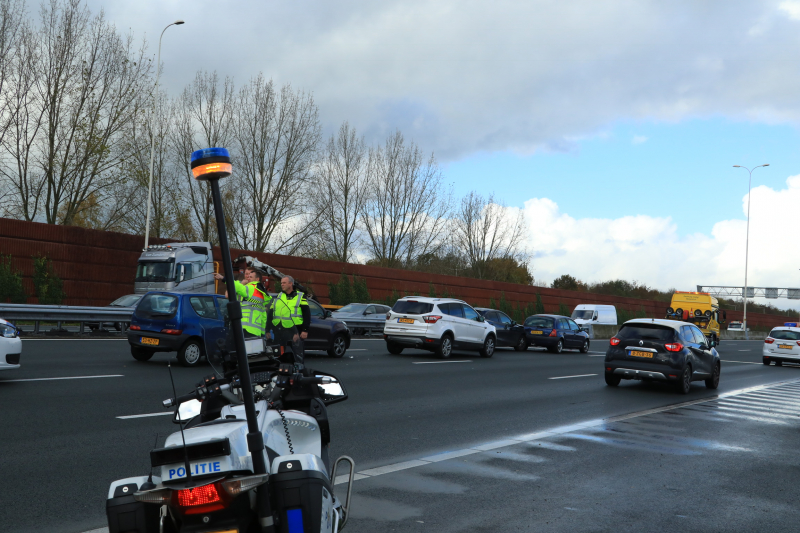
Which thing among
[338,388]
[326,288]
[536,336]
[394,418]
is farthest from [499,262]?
[338,388]

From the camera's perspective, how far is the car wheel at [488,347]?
2383 centimetres

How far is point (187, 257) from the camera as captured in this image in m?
30.5

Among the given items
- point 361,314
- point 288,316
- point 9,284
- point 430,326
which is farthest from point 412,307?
point 9,284

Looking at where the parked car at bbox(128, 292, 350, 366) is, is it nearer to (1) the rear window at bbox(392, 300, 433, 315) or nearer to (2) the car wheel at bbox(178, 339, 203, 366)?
(2) the car wheel at bbox(178, 339, 203, 366)

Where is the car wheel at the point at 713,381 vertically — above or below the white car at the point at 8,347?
below

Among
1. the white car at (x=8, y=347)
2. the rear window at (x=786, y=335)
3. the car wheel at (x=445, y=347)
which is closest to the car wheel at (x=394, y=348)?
the car wheel at (x=445, y=347)

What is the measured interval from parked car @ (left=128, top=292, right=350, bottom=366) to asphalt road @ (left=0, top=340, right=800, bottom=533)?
27.3 inches

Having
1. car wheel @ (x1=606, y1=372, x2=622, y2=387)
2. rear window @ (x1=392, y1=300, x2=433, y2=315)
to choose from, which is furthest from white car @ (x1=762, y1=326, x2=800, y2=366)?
car wheel @ (x1=606, y1=372, x2=622, y2=387)

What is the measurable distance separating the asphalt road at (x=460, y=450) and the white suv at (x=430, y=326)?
242 inches

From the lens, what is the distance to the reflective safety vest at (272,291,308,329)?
9.53 metres

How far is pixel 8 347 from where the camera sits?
1110cm

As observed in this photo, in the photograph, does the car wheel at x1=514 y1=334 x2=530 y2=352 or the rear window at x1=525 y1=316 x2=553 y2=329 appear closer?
the car wheel at x1=514 y1=334 x2=530 y2=352

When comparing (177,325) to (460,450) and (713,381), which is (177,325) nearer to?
(460,450)

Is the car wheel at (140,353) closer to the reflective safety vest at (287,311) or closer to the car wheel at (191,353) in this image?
the car wheel at (191,353)
